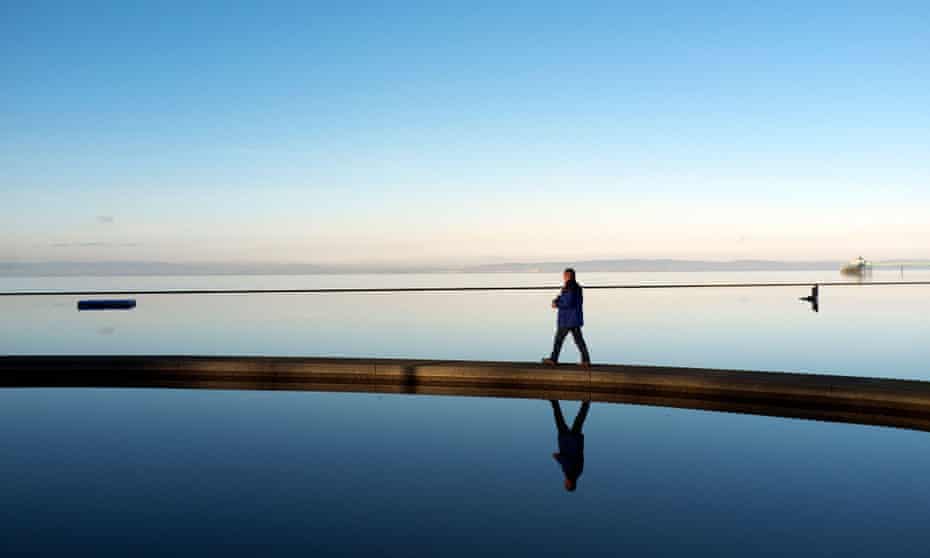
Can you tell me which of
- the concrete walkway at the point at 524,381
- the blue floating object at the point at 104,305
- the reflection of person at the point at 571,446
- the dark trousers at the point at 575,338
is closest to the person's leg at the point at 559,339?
the dark trousers at the point at 575,338

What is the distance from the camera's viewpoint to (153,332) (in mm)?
50844

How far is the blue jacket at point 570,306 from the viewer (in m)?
17.7

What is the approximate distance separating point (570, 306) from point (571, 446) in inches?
163

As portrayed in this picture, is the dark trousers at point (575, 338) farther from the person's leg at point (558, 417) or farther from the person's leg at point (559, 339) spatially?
the person's leg at point (558, 417)

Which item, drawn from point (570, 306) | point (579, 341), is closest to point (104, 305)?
point (579, 341)

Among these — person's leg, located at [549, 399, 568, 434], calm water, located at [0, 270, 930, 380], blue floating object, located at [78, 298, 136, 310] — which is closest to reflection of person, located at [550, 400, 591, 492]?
person's leg, located at [549, 399, 568, 434]

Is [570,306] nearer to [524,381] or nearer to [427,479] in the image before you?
[524,381]

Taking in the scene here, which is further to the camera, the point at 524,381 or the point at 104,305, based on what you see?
the point at 104,305

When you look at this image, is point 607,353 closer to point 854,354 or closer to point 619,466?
point 854,354

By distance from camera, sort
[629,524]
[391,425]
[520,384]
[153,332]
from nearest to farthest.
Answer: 1. [629,524]
2. [391,425]
3. [520,384]
4. [153,332]

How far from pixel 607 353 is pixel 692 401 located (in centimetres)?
1785

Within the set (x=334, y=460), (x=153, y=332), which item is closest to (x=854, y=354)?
(x=334, y=460)

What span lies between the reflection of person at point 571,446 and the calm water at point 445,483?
0.18 metres

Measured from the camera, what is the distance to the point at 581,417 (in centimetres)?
1658
